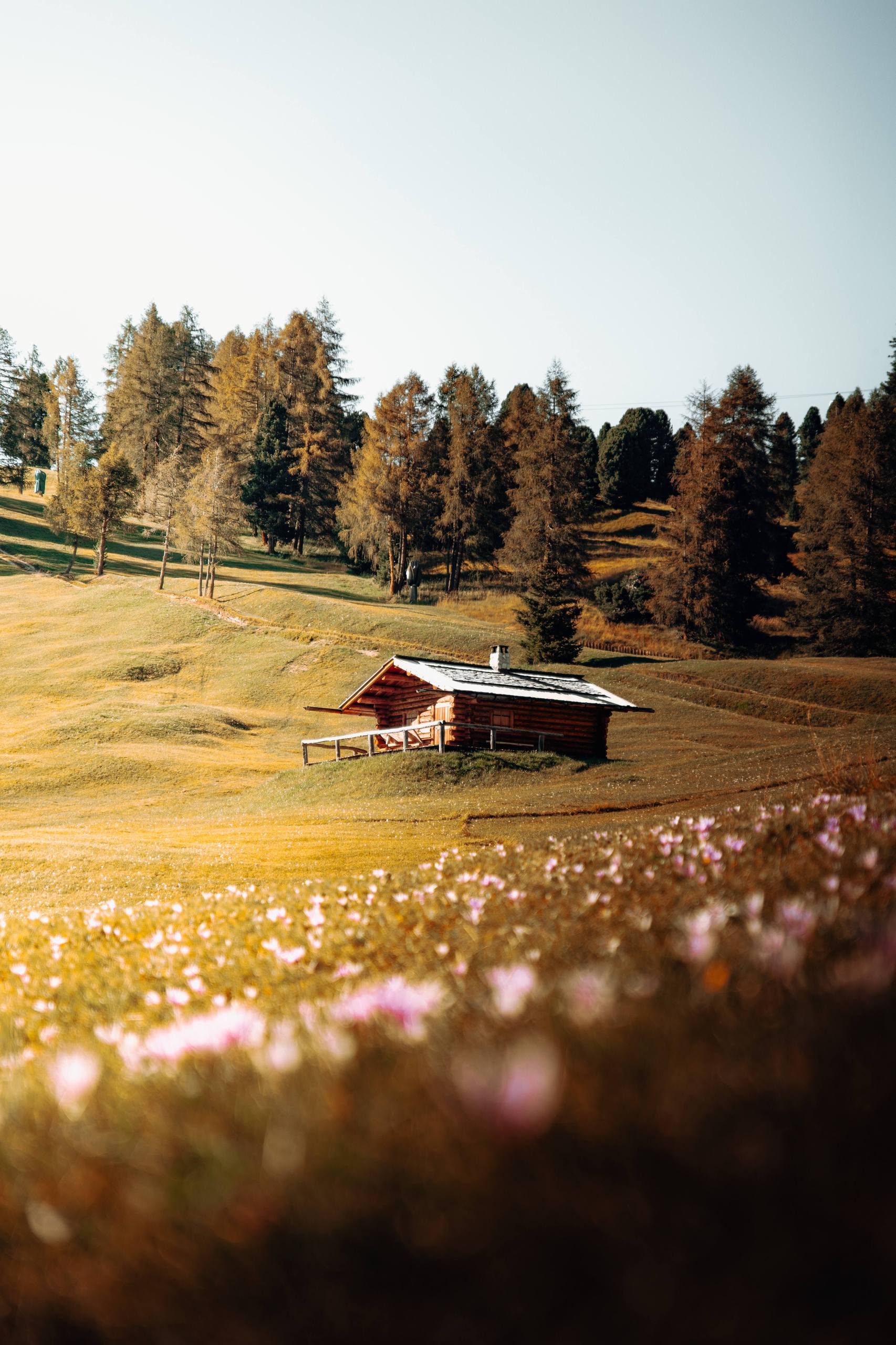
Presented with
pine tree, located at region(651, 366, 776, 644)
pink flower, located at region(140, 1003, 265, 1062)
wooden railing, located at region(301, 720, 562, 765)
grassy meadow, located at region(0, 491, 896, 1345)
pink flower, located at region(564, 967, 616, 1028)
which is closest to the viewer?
grassy meadow, located at region(0, 491, 896, 1345)

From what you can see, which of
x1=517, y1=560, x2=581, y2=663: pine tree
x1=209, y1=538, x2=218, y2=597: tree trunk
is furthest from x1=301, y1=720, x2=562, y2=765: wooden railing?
x1=209, y1=538, x2=218, y2=597: tree trunk

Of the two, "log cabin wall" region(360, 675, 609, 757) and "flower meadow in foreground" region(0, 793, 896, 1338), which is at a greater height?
"flower meadow in foreground" region(0, 793, 896, 1338)

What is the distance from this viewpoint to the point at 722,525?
2862 inches

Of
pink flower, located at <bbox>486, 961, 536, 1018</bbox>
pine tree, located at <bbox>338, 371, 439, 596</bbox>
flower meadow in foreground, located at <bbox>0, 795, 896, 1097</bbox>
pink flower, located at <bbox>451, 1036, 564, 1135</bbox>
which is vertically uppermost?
pine tree, located at <bbox>338, 371, 439, 596</bbox>

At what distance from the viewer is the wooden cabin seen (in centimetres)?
3450

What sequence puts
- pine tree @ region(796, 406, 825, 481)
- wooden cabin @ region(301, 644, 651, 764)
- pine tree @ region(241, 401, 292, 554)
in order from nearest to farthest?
wooden cabin @ region(301, 644, 651, 764), pine tree @ region(241, 401, 292, 554), pine tree @ region(796, 406, 825, 481)

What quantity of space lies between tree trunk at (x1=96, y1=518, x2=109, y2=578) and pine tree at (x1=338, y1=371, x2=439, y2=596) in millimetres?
21610

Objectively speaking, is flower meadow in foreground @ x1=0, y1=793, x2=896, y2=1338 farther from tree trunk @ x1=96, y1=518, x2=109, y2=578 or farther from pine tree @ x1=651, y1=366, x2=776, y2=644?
tree trunk @ x1=96, y1=518, x2=109, y2=578

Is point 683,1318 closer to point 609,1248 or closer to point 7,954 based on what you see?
point 609,1248

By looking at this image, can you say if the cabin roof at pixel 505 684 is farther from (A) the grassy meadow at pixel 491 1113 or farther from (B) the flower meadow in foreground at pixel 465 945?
(A) the grassy meadow at pixel 491 1113

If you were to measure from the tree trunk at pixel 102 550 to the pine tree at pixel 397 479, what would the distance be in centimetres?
2161

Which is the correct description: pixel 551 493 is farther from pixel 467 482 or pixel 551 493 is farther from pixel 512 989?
pixel 512 989

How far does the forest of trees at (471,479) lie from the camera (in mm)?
71250

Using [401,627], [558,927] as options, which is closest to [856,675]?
[401,627]
